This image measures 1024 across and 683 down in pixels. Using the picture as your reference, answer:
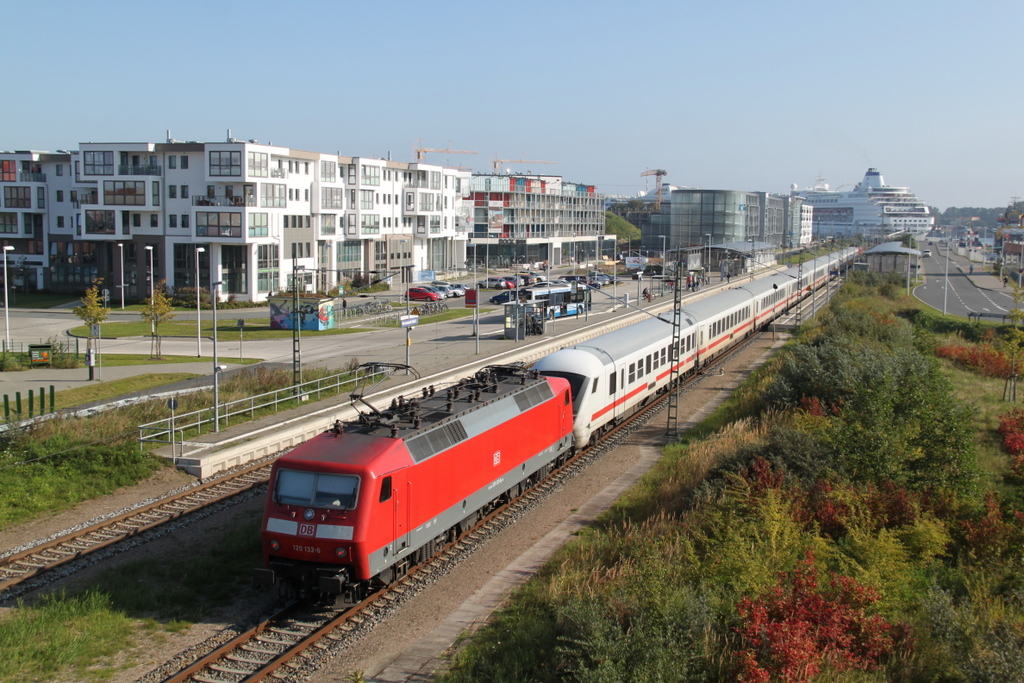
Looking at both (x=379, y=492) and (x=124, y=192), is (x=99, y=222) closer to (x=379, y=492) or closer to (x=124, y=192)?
(x=124, y=192)

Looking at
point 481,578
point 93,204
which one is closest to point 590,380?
point 481,578

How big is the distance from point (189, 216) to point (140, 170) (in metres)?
5.49

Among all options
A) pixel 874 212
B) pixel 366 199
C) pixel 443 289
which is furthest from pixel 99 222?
pixel 874 212

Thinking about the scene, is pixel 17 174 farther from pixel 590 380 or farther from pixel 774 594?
pixel 774 594

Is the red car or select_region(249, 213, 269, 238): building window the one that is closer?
select_region(249, 213, 269, 238): building window

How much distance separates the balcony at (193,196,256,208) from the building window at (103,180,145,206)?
4.70m

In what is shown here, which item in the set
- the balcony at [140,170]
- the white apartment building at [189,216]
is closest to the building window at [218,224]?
the white apartment building at [189,216]

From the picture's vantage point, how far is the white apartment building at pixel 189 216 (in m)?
60.2

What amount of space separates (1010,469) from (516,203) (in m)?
92.4

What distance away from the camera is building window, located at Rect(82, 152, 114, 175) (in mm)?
61969

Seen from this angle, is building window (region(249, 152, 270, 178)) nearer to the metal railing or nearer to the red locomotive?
the metal railing

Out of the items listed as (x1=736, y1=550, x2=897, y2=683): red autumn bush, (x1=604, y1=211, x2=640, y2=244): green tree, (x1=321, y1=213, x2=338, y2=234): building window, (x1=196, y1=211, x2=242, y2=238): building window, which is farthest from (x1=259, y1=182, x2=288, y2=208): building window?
(x1=604, y1=211, x2=640, y2=244): green tree

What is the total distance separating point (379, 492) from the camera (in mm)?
12859

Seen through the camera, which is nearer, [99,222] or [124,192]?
[124,192]
